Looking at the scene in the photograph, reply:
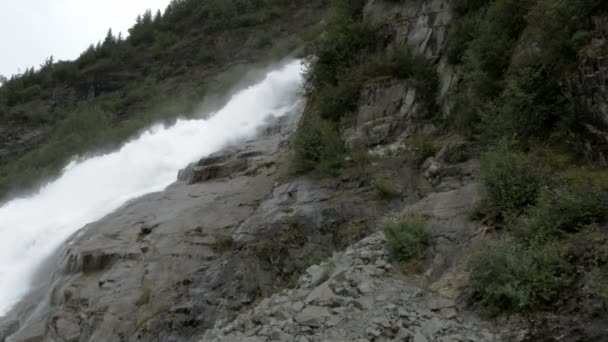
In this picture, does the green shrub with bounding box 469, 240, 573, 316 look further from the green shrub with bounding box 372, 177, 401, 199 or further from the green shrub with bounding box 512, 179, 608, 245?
the green shrub with bounding box 372, 177, 401, 199

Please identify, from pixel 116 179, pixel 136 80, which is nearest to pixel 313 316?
pixel 116 179

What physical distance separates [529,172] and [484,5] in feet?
20.7

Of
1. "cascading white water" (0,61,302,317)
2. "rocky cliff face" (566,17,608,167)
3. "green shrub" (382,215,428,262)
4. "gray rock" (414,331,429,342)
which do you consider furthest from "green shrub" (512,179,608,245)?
"cascading white water" (0,61,302,317)

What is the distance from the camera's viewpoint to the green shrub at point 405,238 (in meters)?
8.00

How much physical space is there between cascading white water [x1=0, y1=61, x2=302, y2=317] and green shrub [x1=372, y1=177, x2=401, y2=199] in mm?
10741

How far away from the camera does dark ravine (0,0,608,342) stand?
671 cm

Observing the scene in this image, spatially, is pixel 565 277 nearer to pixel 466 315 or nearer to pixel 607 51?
pixel 466 315

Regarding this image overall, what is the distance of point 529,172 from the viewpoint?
26.0 feet

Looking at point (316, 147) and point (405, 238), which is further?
point (316, 147)

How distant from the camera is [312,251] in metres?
10.0

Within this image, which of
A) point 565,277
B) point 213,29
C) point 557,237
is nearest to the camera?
point 565,277

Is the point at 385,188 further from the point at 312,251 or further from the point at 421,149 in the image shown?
the point at 312,251

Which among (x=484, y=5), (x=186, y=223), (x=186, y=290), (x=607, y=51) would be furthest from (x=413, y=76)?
→ (x=186, y=290)

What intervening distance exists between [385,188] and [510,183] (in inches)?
121
